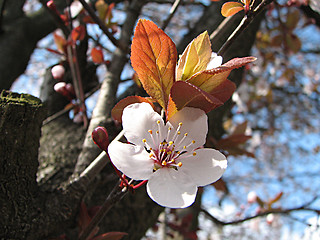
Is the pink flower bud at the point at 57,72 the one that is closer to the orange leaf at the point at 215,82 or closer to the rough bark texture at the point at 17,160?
the rough bark texture at the point at 17,160

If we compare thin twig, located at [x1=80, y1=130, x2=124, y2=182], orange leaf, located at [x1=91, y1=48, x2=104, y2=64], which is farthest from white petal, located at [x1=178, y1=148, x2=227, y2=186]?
orange leaf, located at [x1=91, y1=48, x2=104, y2=64]

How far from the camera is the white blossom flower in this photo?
0.43 meters

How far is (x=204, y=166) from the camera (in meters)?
0.46

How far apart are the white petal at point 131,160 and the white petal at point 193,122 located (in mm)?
79

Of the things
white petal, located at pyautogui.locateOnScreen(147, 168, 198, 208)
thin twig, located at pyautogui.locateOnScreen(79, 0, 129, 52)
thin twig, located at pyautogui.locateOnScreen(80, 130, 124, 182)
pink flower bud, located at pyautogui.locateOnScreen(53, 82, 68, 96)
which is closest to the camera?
white petal, located at pyautogui.locateOnScreen(147, 168, 198, 208)

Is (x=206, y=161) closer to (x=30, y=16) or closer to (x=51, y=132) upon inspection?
(x=51, y=132)

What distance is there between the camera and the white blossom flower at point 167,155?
43 cm

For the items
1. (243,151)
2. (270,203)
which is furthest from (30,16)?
(270,203)

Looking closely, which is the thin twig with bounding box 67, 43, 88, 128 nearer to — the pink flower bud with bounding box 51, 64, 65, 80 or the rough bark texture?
the pink flower bud with bounding box 51, 64, 65, 80

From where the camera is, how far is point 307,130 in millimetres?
4199

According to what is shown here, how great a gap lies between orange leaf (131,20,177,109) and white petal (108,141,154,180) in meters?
0.11

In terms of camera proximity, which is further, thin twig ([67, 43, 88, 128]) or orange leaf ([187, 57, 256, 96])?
Result: thin twig ([67, 43, 88, 128])

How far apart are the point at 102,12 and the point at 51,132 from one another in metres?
0.52

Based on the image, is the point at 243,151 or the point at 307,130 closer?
the point at 243,151
